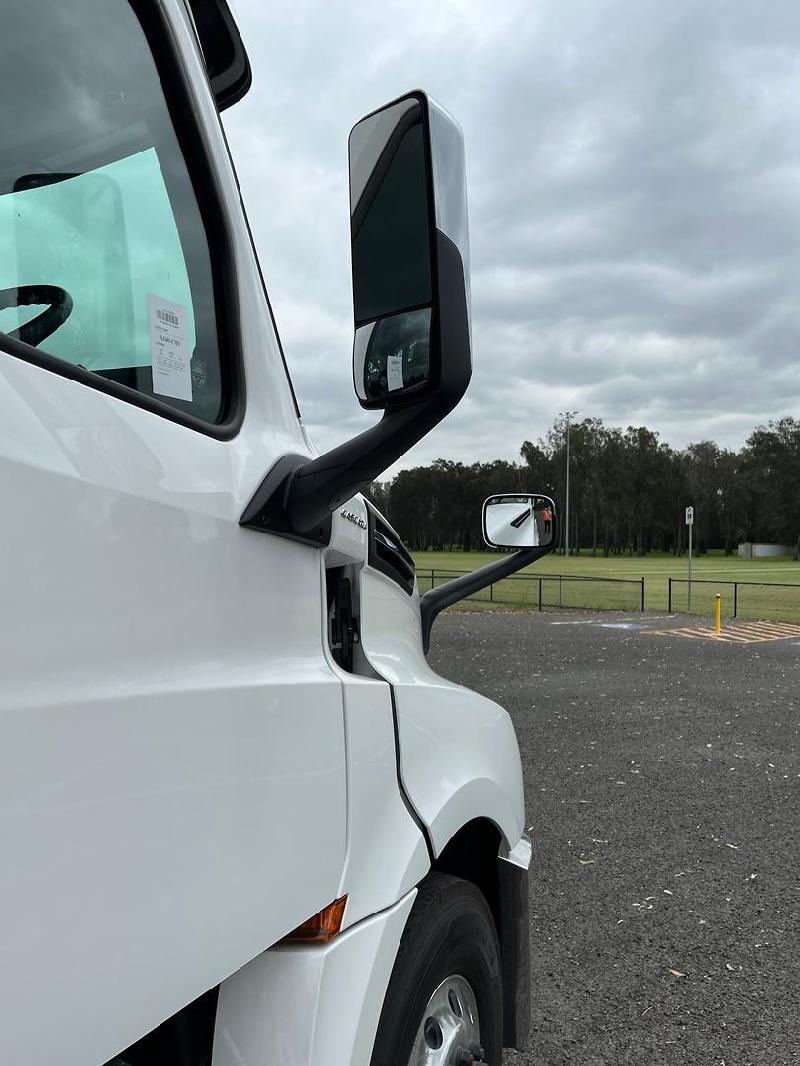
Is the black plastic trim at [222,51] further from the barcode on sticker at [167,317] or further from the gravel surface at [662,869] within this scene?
the gravel surface at [662,869]

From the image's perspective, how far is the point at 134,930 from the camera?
1.02 meters

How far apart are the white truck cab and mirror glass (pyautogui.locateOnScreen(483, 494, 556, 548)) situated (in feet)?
3.01

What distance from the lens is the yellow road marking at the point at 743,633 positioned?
655 inches

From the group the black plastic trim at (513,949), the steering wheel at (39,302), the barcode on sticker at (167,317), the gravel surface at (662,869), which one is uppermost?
the barcode on sticker at (167,317)

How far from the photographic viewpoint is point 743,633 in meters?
17.8

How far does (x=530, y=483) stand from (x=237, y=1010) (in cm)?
9747

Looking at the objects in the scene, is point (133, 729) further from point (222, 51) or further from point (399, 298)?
point (222, 51)

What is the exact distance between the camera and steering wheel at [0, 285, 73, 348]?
1.07m

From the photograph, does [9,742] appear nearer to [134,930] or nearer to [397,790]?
Result: [134,930]

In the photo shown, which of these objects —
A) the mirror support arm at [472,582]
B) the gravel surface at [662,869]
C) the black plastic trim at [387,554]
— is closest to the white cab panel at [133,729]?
the black plastic trim at [387,554]

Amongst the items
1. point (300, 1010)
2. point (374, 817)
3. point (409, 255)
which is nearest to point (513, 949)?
point (374, 817)

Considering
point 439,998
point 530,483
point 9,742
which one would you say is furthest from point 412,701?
point 530,483

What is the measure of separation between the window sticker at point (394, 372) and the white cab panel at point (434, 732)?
57cm

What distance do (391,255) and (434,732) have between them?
1021mm
